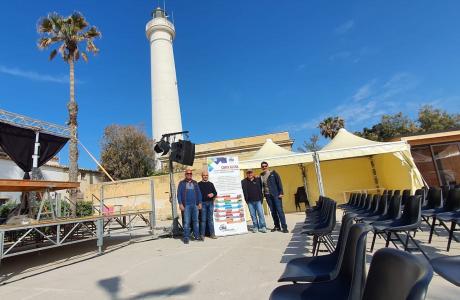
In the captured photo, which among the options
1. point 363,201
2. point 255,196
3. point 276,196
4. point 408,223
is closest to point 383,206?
point 408,223

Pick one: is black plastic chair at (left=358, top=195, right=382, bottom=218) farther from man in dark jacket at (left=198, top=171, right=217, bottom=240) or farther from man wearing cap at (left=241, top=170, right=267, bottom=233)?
man in dark jacket at (left=198, top=171, right=217, bottom=240)

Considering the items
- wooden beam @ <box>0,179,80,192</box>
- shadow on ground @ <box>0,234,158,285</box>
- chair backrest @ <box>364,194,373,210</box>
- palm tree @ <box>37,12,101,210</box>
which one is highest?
palm tree @ <box>37,12,101,210</box>

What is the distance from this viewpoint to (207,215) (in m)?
7.74

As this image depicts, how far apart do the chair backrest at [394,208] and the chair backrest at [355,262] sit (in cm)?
318

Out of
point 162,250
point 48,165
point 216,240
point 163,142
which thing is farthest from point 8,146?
point 48,165

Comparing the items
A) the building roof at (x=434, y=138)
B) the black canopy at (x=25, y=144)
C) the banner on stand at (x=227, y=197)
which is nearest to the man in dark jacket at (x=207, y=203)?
the banner on stand at (x=227, y=197)

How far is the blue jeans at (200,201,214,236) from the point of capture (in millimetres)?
7435

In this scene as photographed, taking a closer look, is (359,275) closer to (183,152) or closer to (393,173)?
(183,152)

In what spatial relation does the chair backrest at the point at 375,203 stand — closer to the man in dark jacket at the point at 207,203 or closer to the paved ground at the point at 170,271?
the paved ground at the point at 170,271

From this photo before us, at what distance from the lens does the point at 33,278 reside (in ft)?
15.7

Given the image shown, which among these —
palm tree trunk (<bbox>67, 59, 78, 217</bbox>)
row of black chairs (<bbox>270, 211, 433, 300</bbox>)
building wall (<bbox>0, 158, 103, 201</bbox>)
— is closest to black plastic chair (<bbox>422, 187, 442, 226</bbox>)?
row of black chairs (<bbox>270, 211, 433, 300</bbox>)

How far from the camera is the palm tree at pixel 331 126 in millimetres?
27822

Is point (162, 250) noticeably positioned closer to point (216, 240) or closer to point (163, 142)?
point (216, 240)

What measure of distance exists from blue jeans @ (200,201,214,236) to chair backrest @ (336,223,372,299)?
5592 millimetres
